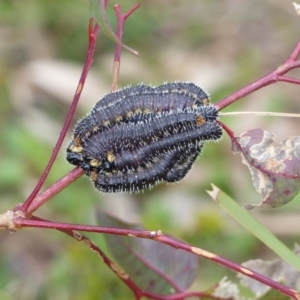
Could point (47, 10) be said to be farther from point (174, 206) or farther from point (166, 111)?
point (166, 111)

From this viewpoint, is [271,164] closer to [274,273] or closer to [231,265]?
[231,265]

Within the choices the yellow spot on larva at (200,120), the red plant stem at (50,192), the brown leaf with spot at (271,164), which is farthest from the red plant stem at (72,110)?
the brown leaf with spot at (271,164)

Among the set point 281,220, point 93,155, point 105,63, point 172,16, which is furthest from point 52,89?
point 93,155

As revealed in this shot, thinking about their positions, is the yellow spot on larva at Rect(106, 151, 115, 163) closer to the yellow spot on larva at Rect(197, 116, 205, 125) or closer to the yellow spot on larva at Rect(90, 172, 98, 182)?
the yellow spot on larva at Rect(90, 172, 98, 182)

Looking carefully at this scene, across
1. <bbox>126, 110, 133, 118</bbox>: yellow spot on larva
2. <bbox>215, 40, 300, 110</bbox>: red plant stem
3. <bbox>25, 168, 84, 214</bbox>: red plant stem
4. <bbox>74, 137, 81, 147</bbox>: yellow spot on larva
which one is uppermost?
<bbox>74, 137, 81, 147</bbox>: yellow spot on larva

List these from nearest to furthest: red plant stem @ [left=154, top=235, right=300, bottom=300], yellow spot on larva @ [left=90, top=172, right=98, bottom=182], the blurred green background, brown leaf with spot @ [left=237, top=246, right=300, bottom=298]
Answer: red plant stem @ [left=154, top=235, right=300, bottom=300] < yellow spot on larva @ [left=90, top=172, right=98, bottom=182] < brown leaf with spot @ [left=237, top=246, right=300, bottom=298] < the blurred green background

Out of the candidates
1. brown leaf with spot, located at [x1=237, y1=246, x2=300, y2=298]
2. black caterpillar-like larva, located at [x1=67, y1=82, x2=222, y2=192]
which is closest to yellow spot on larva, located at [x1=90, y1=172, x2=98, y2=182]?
black caterpillar-like larva, located at [x1=67, y1=82, x2=222, y2=192]
